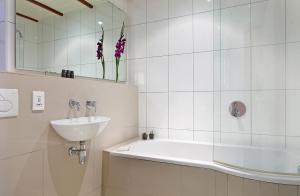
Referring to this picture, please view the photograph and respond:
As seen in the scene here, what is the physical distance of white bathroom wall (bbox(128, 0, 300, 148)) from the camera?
1659 mm

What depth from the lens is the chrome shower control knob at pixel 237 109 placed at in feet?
5.68

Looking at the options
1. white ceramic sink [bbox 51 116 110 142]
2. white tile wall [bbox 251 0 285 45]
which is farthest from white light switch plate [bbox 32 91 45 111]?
white tile wall [bbox 251 0 285 45]

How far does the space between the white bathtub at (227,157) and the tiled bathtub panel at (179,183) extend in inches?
1.4

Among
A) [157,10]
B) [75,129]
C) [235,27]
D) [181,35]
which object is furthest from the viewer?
[157,10]

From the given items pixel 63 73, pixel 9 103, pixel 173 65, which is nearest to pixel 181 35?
pixel 173 65

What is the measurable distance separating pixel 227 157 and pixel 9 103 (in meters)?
1.46

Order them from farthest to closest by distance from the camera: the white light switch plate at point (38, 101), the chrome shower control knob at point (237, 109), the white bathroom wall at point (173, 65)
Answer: the white bathroom wall at point (173, 65)
the chrome shower control knob at point (237, 109)
the white light switch plate at point (38, 101)

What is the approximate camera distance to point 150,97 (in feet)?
7.82

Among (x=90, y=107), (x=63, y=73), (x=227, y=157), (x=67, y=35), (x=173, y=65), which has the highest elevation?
(x=67, y=35)

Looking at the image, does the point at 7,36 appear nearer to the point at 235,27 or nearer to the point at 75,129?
the point at 75,129

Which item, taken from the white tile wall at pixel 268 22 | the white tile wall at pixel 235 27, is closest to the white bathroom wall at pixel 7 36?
the white tile wall at pixel 235 27

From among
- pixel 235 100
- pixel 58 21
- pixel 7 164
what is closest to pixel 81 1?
pixel 58 21

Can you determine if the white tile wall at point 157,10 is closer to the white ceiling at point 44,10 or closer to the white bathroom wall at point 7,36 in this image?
the white ceiling at point 44,10

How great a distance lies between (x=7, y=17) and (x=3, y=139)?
2.47 feet
